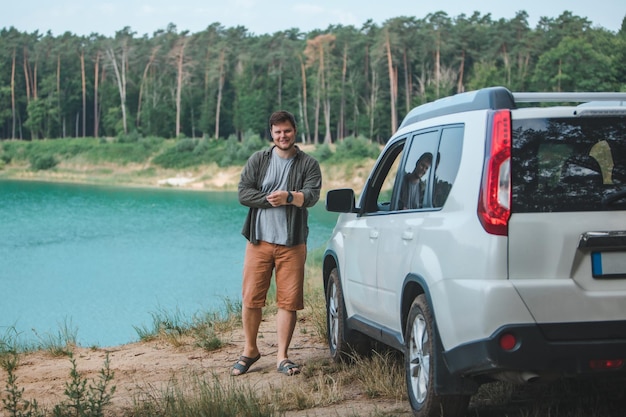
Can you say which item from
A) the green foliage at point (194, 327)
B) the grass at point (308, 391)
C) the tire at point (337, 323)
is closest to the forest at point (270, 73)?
the green foliage at point (194, 327)

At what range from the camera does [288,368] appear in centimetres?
758

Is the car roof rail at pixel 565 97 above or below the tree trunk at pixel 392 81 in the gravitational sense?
below

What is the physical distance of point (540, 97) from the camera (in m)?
4.91

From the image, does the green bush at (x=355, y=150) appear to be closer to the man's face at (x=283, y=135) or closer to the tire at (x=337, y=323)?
the tire at (x=337, y=323)

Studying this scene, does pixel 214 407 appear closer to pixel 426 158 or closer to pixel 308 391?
pixel 308 391

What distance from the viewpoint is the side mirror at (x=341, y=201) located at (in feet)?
22.7

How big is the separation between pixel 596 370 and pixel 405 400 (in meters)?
1.92

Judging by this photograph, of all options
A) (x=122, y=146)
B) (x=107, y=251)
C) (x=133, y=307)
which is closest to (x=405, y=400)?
(x=133, y=307)

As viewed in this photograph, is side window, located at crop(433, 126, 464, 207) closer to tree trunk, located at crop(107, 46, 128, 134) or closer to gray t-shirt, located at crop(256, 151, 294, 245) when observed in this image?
gray t-shirt, located at crop(256, 151, 294, 245)

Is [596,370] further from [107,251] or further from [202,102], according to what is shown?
[202,102]

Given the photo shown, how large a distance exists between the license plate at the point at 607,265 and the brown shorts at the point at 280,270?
342cm

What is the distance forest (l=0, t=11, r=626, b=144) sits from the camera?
95438 millimetres

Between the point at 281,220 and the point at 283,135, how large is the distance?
0.67 meters

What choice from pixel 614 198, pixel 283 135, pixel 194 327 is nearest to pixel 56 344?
pixel 194 327
